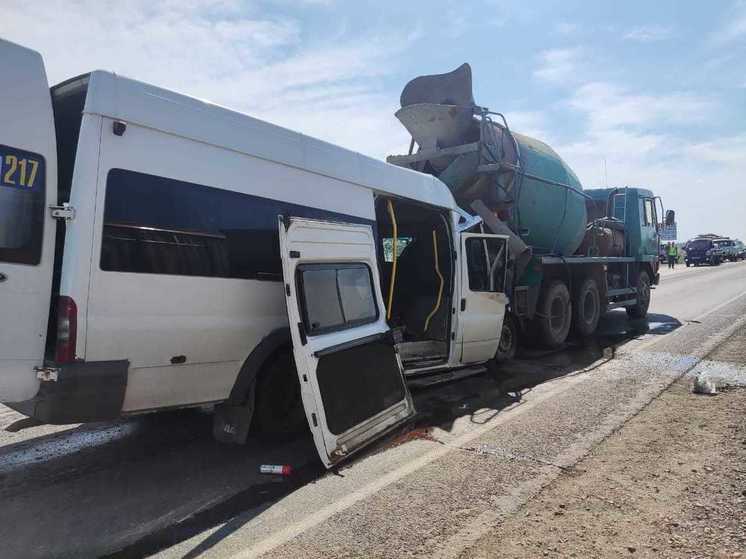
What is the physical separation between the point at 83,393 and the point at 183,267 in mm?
986

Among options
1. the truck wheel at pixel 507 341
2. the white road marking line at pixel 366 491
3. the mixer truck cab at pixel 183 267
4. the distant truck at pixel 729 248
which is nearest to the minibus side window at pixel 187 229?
the mixer truck cab at pixel 183 267

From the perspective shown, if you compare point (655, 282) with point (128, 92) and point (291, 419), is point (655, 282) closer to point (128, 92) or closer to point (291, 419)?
point (291, 419)

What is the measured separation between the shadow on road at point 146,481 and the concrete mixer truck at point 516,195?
122 inches

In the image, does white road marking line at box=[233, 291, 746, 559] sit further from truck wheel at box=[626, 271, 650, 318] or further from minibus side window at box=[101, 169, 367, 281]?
truck wheel at box=[626, 271, 650, 318]

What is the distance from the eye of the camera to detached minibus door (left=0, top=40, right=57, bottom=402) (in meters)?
3.06

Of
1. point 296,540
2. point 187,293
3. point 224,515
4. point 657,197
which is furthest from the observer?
point 657,197

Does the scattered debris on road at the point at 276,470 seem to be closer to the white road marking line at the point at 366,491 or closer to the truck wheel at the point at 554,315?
the white road marking line at the point at 366,491

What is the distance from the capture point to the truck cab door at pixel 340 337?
12.7ft

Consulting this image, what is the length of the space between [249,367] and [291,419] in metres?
0.79

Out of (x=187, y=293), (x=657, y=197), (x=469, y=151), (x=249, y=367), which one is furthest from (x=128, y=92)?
(x=657, y=197)

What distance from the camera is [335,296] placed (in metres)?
4.42

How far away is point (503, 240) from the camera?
7.33 m

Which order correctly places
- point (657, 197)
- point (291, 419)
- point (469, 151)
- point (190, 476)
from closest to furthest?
point (190, 476) → point (291, 419) → point (469, 151) → point (657, 197)

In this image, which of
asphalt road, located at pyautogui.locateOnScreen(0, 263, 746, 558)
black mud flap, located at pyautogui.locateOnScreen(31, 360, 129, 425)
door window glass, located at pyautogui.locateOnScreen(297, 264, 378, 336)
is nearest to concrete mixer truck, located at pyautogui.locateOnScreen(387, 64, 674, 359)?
asphalt road, located at pyautogui.locateOnScreen(0, 263, 746, 558)
